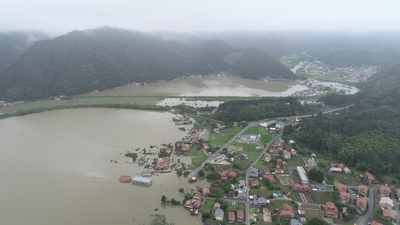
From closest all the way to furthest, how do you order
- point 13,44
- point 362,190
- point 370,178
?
1. point 362,190
2. point 370,178
3. point 13,44

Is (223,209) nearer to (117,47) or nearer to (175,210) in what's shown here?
(175,210)

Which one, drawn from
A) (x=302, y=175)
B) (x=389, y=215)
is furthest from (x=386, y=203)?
(x=302, y=175)

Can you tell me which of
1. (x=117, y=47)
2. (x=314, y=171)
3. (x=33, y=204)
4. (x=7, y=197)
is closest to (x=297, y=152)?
(x=314, y=171)

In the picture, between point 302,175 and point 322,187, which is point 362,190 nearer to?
point 322,187

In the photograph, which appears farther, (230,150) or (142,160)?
(230,150)

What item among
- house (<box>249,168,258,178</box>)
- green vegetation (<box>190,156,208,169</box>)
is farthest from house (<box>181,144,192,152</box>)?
house (<box>249,168,258,178</box>)

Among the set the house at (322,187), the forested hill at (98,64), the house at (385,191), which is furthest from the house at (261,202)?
the forested hill at (98,64)

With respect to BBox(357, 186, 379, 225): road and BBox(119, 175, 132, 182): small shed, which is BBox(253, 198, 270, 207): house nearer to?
BBox(357, 186, 379, 225): road

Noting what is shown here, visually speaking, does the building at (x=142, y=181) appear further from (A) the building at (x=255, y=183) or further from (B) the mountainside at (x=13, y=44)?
(B) the mountainside at (x=13, y=44)
